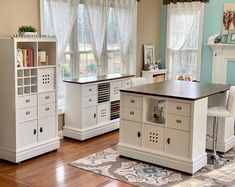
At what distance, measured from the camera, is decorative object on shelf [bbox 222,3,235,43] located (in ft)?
21.5

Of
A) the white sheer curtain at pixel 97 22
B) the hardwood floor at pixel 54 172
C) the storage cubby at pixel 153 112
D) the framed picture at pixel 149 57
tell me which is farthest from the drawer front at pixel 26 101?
the framed picture at pixel 149 57

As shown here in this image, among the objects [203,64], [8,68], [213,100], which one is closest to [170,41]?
[203,64]

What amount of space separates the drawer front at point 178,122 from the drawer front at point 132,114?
16.7 inches

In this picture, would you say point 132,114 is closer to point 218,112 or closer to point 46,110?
point 218,112

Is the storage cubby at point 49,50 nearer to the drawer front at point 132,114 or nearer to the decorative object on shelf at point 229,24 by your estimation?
the drawer front at point 132,114

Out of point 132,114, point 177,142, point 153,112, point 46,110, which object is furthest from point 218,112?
point 46,110

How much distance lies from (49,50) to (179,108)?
1.95m

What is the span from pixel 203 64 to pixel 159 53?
1.03 metres

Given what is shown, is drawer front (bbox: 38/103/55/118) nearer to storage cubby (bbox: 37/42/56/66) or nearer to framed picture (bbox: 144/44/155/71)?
storage cubby (bbox: 37/42/56/66)

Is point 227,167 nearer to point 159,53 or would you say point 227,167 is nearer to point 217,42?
point 217,42

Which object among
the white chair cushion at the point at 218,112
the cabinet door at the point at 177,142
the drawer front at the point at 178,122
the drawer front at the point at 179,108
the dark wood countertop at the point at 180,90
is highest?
the dark wood countertop at the point at 180,90

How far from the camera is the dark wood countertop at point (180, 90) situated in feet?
13.5

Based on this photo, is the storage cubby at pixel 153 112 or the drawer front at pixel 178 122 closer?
the drawer front at pixel 178 122

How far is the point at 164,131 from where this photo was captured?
13.8 feet
